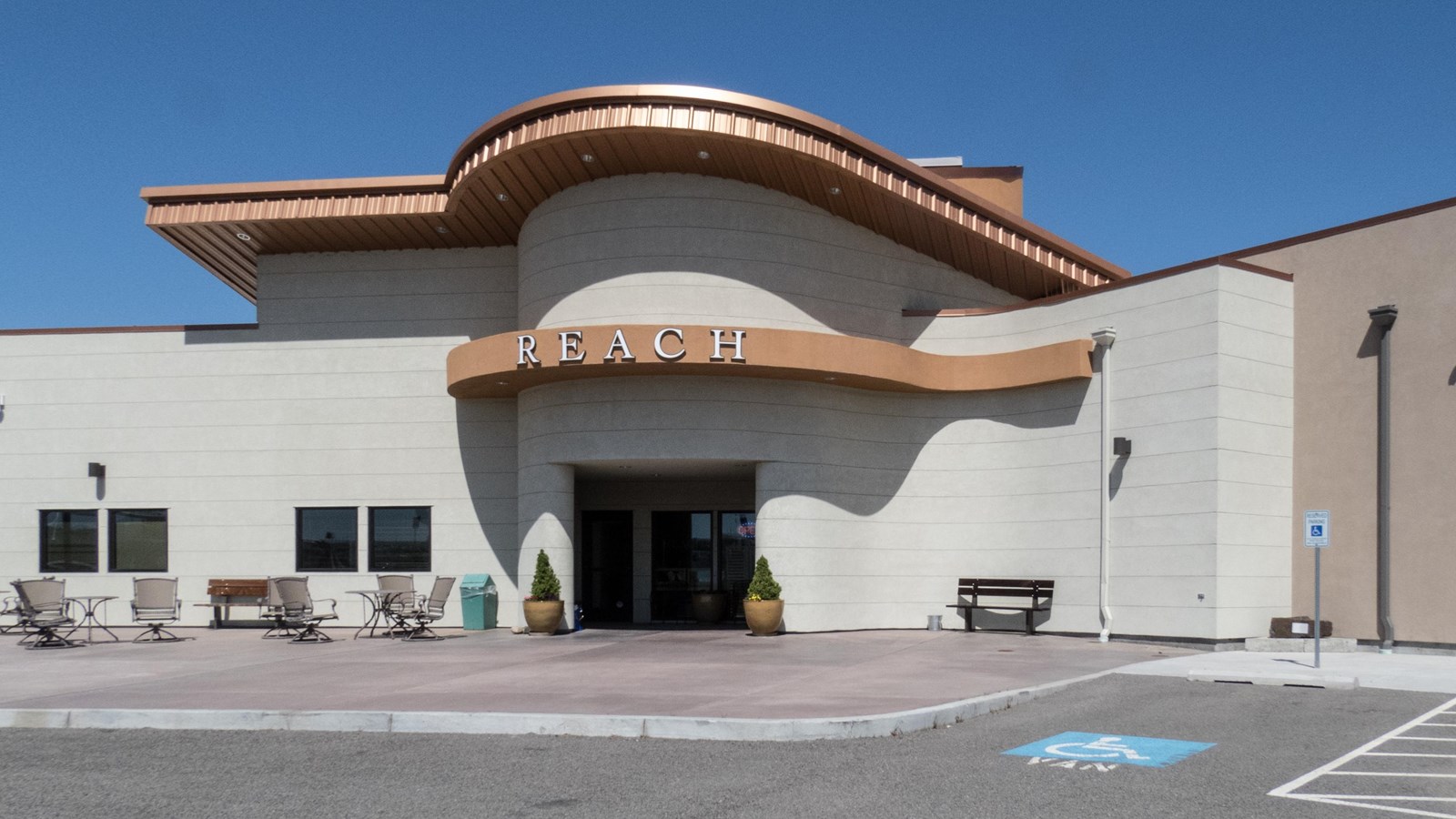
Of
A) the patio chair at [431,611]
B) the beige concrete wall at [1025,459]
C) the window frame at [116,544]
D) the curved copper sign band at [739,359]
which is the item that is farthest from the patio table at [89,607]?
the beige concrete wall at [1025,459]

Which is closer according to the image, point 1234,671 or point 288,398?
point 1234,671

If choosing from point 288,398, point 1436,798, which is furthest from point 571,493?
point 1436,798

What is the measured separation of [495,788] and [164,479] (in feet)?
65.2

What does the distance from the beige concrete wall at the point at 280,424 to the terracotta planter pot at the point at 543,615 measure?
2.66 metres

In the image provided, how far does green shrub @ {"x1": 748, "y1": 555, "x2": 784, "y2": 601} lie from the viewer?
21109mm

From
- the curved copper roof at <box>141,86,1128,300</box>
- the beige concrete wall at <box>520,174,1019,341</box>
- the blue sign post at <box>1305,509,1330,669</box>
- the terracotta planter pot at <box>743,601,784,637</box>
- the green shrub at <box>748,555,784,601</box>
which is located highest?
the curved copper roof at <box>141,86,1128,300</box>

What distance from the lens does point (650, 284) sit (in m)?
21.5

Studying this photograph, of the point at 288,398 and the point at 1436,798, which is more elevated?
the point at 288,398

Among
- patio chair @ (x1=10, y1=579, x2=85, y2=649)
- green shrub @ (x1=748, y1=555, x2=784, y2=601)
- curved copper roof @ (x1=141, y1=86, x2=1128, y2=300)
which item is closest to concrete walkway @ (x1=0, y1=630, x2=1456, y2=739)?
patio chair @ (x1=10, y1=579, x2=85, y2=649)

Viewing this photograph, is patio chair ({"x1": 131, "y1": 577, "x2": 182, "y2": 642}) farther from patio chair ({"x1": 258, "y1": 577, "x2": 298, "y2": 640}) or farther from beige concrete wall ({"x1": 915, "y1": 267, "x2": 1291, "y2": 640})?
beige concrete wall ({"x1": 915, "y1": 267, "x2": 1291, "y2": 640})

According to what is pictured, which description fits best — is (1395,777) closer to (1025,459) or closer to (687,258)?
(1025,459)

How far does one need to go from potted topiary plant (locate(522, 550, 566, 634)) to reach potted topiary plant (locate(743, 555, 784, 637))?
3472mm

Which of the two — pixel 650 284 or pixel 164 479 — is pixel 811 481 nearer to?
pixel 650 284

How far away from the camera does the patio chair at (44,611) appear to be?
20.0 meters
